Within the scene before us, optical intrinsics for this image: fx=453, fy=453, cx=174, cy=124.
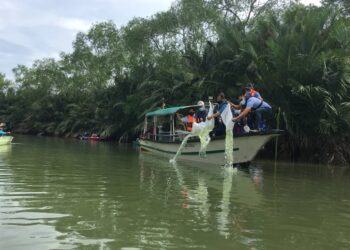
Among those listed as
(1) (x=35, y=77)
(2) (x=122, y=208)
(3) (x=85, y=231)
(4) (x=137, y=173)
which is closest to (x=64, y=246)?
(3) (x=85, y=231)

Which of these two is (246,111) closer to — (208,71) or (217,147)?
(217,147)

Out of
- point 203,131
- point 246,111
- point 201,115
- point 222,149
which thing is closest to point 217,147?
point 222,149

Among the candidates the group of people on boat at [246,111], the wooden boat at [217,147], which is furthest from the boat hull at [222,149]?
the group of people on boat at [246,111]

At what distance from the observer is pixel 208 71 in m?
27.1

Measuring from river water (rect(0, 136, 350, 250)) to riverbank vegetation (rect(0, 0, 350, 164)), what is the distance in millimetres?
8435

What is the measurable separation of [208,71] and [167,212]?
67.7ft

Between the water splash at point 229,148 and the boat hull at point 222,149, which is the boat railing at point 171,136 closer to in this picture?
the boat hull at point 222,149

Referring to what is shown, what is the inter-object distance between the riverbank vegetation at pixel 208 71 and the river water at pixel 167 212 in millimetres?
8435

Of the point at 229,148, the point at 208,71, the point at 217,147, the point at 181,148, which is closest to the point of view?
the point at 229,148

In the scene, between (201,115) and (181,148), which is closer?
(181,148)

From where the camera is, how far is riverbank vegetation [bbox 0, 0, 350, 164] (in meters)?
19.8

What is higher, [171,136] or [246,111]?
[246,111]

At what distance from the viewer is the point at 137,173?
13008 mm

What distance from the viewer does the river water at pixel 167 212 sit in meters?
5.44
